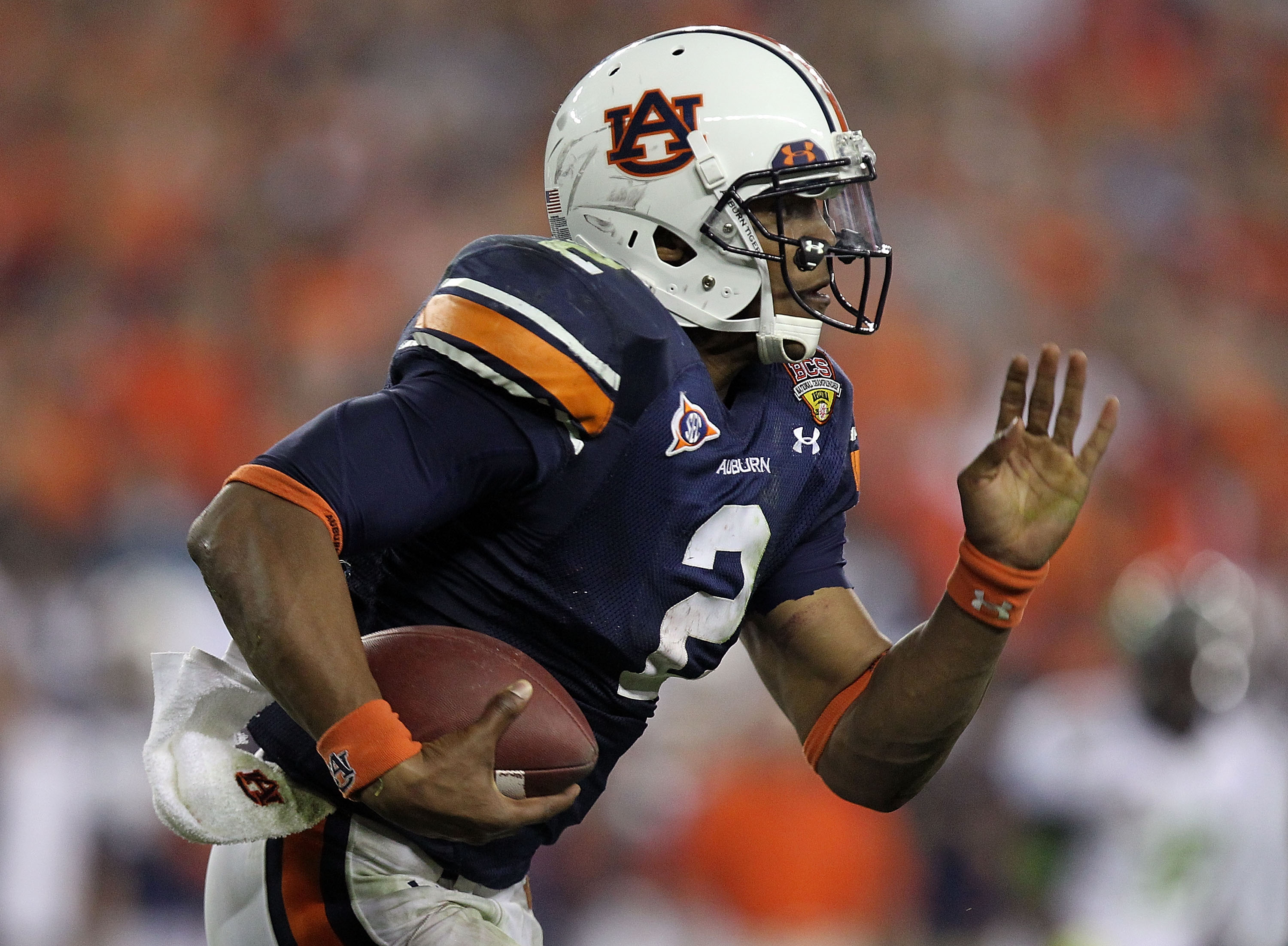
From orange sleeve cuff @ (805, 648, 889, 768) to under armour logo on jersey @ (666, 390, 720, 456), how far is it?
44 cm

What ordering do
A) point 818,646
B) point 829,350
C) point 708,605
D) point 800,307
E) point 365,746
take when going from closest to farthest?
1. point 365,746
2. point 708,605
3. point 800,307
4. point 818,646
5. point 829,350

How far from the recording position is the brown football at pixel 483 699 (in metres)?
1.52

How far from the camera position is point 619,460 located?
1.65 m

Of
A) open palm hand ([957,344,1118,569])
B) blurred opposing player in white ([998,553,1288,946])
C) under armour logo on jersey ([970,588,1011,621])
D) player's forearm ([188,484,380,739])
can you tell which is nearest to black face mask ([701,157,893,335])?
open palm hand ([957,344,1118,569])

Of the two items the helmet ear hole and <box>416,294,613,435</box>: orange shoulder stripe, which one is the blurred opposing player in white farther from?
<box>416,294,613,435</box>: orange shoulder stripe

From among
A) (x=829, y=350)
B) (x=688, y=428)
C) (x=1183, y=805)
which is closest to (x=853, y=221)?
(x=688, y=428)

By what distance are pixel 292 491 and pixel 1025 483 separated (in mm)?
863

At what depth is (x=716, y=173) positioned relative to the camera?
190 centimetres

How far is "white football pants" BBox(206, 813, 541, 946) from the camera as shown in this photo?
1.70m

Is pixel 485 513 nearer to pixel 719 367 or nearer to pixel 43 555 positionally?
pixel 719 367

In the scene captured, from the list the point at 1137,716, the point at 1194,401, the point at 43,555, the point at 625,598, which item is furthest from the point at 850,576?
the point at 625,598

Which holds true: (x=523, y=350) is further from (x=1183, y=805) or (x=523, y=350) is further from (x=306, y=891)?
(x=1183, y=805)

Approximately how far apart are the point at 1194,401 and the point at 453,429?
15.0ft

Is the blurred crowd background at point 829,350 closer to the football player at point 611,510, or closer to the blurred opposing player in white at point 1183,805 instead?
the blurred opposing player in white at point 1183,805
